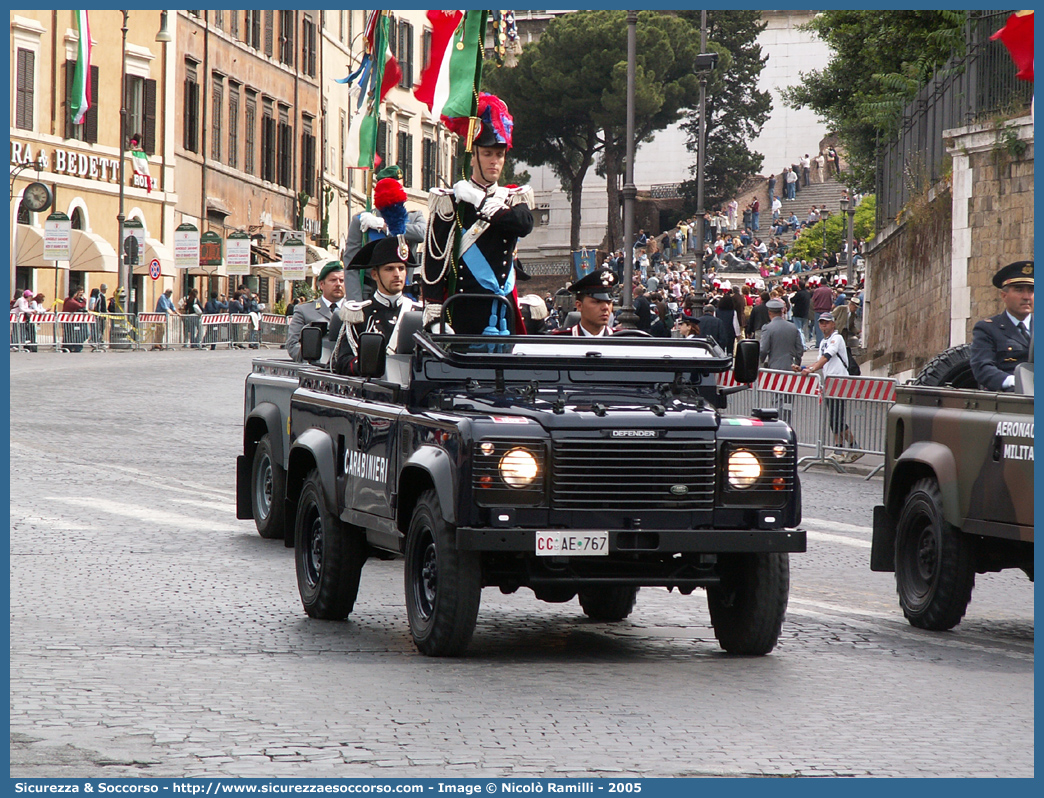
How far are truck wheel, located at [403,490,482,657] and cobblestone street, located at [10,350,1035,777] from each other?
125 millimetres

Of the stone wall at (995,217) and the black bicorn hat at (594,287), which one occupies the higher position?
the stone wall at (995,217)

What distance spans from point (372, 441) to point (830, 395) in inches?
510

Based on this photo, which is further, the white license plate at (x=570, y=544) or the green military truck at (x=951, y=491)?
the green military truck at (x=951, y=491)

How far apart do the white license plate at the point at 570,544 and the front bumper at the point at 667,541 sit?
0.03 m

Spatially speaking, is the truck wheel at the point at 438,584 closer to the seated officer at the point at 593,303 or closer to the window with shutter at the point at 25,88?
the seated officer at the point at 593,303

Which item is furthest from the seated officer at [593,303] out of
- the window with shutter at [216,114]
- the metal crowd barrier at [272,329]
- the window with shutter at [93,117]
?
the window with shutter at [216,114]

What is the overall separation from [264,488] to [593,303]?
3409 millimetres

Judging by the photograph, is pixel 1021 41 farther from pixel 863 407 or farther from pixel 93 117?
pixel 93 117

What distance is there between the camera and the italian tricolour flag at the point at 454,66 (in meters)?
11.2

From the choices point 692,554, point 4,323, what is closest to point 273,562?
point 692,554

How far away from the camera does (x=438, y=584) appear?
8.05m

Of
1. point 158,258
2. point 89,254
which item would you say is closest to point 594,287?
point 89,254

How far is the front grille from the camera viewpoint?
8.02 meters

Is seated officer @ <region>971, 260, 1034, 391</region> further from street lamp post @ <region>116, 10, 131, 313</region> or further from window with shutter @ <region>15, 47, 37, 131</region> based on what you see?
window with shutter @ <region>15, 47, 37, 131</region>
